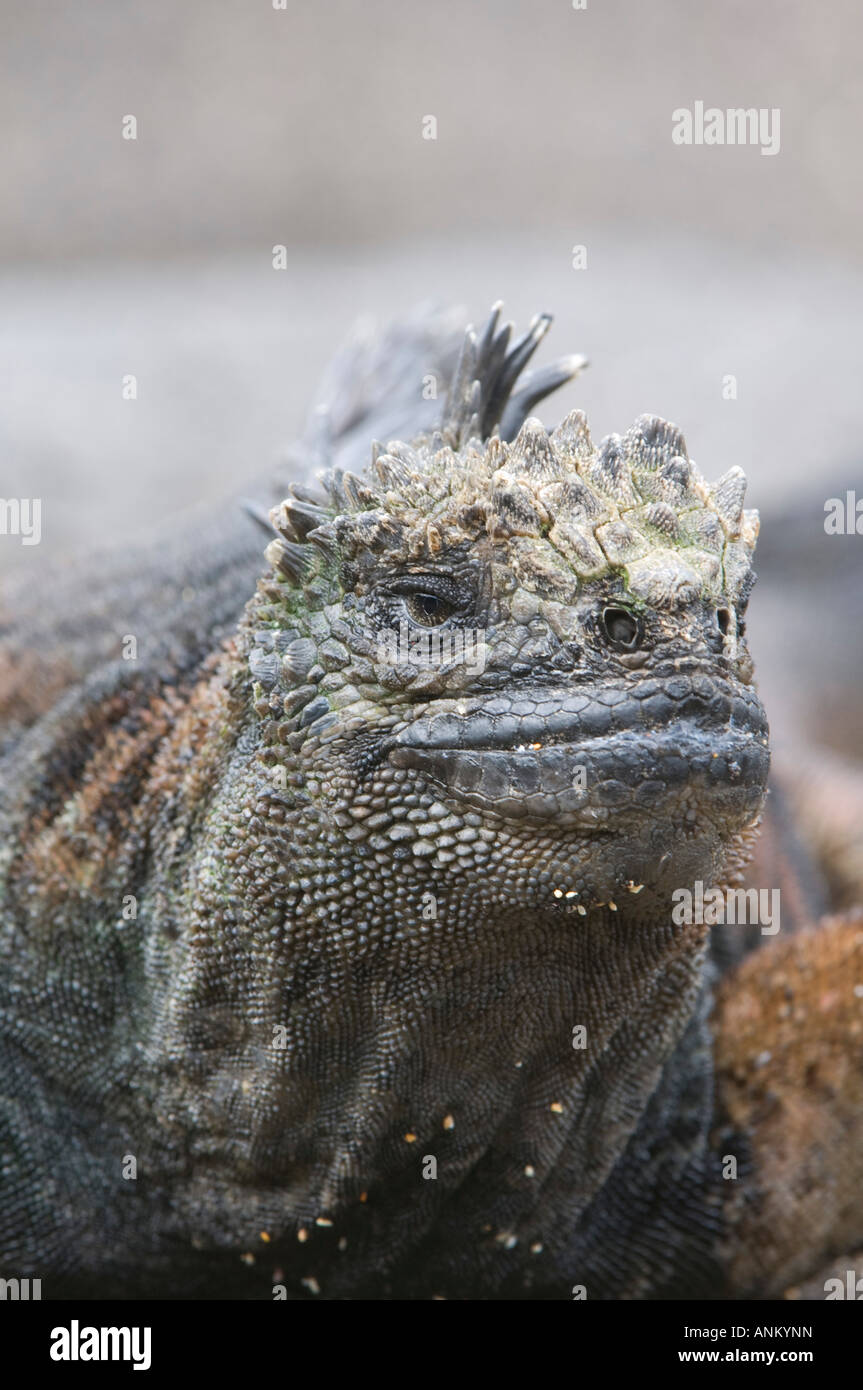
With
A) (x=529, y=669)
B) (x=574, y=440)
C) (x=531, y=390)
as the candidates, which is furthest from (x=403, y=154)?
(x=529, y=669)

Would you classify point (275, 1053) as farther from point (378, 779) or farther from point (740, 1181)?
point (740, 1181)

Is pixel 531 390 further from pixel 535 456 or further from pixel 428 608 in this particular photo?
pixel 428 608

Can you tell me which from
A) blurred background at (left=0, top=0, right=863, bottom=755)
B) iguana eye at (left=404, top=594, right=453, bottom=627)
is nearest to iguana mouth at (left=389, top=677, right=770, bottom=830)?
iguana eye at (left=404, top=594, right=453, bottom=627)

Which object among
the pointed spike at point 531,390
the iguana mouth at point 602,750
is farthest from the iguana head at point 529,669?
the pointed spike at point 531,390

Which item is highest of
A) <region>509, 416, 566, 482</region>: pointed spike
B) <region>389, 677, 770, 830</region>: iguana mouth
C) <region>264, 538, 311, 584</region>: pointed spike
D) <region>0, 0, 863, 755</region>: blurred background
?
<region>0, 0, 863, 755</region>: blurred background

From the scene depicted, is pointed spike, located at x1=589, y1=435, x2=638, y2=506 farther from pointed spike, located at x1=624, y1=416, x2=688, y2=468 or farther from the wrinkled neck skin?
the wrinkled neck skin

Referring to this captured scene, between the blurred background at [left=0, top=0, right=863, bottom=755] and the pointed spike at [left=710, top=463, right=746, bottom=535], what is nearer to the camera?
the pointed spike at [left=710, top=463, right=746, bottom=535]

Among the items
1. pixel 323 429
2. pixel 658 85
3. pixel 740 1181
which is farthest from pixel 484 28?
pixel 740 1181

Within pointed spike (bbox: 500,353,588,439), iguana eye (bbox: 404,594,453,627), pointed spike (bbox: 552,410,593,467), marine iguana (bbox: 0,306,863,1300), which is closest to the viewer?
marine iguana (bbox: 0,306,863,1300)
